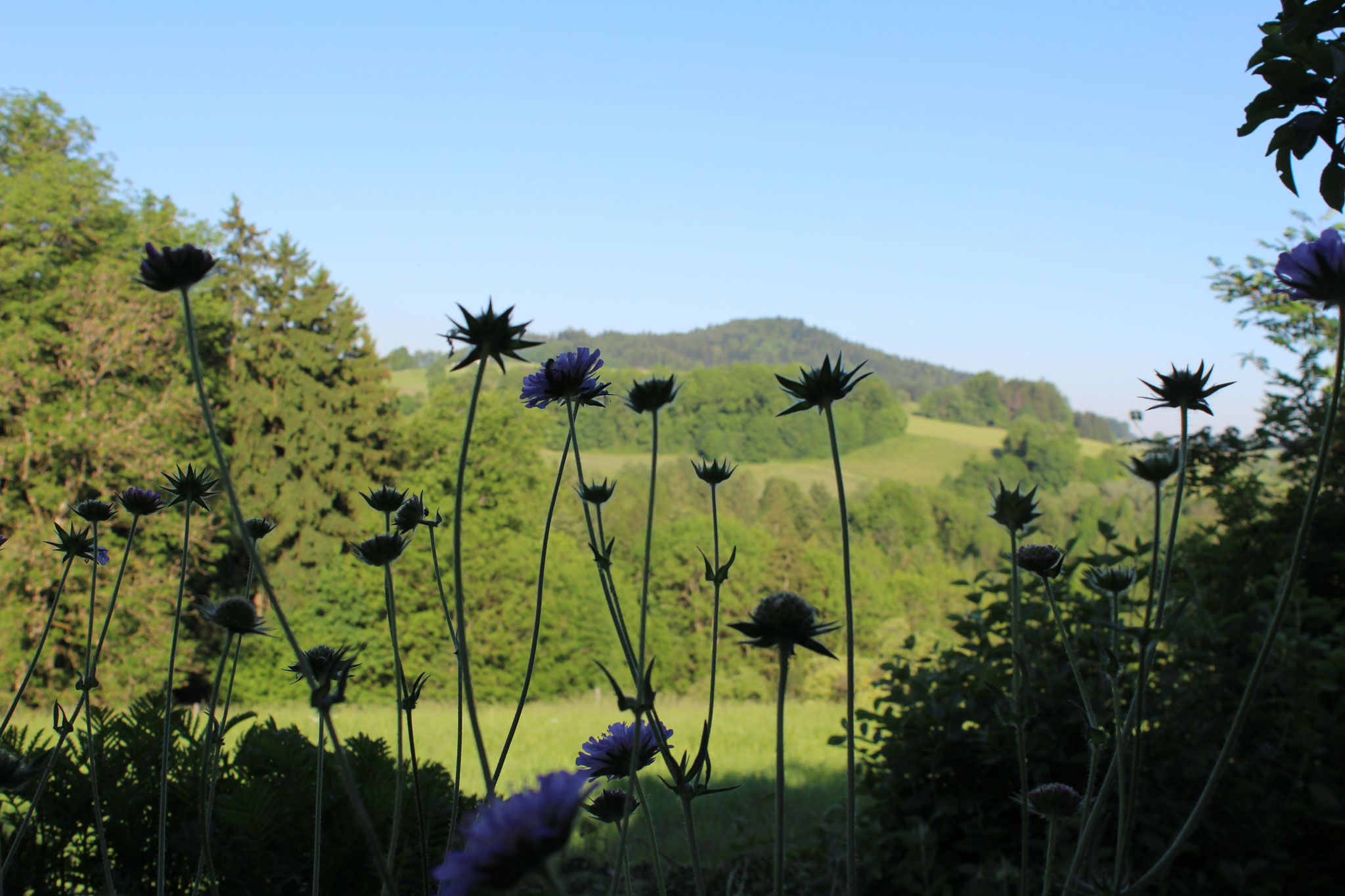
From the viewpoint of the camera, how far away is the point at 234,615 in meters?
1.07

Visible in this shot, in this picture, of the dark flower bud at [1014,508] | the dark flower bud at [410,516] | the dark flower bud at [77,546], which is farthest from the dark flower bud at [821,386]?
the dark flower bud at [77,546]

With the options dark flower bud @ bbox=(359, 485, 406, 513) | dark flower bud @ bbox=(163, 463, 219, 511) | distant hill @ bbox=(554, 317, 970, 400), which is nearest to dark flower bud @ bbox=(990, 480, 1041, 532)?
dark flower bud @ bbox=(359, 485, 406, 513)

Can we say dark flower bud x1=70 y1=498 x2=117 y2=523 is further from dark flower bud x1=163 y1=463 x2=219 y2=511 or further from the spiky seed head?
the spiky seed head

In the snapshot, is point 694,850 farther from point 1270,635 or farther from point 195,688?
point 195,688

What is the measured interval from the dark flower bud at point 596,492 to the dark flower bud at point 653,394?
0.13 m

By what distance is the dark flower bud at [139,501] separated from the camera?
4.55ft

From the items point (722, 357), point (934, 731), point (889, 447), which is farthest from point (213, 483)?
point (722, 357)

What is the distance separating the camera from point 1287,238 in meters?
8.99

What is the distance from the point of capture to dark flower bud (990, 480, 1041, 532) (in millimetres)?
1214

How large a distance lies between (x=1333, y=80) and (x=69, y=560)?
2192mm

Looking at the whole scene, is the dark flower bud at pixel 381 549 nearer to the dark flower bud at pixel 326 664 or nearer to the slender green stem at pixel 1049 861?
the dark flower bud at pixel 326 664

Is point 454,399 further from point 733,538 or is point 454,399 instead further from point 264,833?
point 264,833

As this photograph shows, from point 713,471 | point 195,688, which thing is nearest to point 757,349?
point 195,688

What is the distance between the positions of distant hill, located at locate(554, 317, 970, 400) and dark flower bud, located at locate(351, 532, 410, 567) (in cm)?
8465
